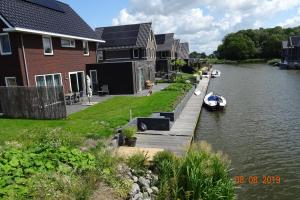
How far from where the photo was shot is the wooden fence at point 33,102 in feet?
58.8

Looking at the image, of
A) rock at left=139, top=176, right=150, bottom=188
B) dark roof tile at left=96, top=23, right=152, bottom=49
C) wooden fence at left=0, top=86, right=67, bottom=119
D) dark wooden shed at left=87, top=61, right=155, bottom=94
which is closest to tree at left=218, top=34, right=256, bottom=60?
dark roof tile at left=96, top=23, right=152, bottom=49

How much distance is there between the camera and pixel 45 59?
23.5 m

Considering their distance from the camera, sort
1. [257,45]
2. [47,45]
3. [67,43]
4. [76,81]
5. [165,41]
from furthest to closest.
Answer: [257,45] < [165,41] < [76,81] < [67,43] < [47,45]

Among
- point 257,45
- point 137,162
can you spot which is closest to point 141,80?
point 137,162

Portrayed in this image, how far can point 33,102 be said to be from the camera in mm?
18359

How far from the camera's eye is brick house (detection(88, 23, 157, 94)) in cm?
2948

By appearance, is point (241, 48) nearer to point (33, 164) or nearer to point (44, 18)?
point (44, 18)

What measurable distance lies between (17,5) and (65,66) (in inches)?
247

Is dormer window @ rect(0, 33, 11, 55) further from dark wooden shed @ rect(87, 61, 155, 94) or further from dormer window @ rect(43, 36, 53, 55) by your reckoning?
dark wooden shed @ rect(87, 61, 155, 94)

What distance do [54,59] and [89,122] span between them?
10.3m

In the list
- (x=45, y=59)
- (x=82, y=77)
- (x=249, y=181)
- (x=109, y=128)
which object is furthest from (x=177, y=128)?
(x=82, y=77)

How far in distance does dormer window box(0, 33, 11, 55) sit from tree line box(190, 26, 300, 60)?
118 meters

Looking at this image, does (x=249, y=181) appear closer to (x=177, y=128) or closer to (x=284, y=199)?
(x=284, y=199)

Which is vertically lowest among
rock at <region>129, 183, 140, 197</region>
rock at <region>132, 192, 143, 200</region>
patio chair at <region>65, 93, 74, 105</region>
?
rock at <region>132, 192, 143, 200</region>
